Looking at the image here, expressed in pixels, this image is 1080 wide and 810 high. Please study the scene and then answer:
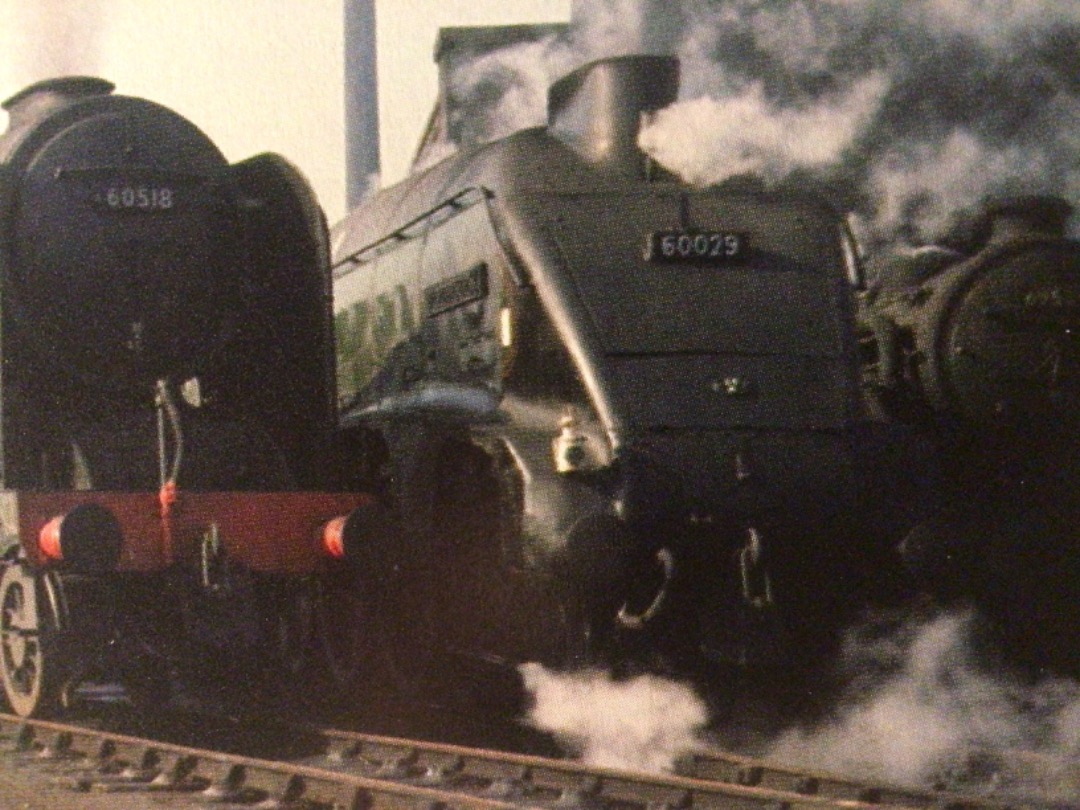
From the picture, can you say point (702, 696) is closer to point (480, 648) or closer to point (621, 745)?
point (621, 745)

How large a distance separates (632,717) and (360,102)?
41.3 ft

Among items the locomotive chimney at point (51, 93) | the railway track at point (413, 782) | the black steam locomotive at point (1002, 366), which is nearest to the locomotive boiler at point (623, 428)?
the railway track at point (413, 782)

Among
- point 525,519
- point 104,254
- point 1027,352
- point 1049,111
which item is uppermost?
point 1049,111

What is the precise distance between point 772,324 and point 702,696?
1.60 metres

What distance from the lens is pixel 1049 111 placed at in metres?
17.2

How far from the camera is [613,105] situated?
8.51 m

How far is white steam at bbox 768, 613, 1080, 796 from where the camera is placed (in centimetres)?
758

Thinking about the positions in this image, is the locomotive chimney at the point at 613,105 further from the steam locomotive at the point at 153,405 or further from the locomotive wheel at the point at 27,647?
the locomotive wheel at the point at 27,647

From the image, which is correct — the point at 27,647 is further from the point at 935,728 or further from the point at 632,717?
the point at 935,728

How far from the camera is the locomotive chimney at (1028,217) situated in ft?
31.6

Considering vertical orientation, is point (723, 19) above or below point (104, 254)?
above

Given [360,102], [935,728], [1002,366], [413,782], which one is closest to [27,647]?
[413,782]

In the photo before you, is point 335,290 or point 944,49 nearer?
point 335,290

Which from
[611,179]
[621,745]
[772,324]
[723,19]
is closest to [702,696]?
[621,745]
